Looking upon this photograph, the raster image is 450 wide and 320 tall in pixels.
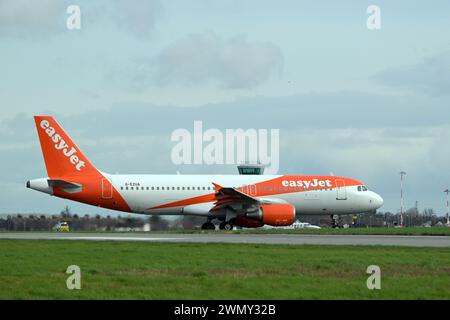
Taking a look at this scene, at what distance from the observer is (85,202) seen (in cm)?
5353

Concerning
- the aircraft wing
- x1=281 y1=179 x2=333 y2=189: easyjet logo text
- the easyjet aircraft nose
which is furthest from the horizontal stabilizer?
the easyjet aircraft nose

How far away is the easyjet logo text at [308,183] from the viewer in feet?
182

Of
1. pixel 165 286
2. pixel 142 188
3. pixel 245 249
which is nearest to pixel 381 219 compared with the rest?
pixel 142 188

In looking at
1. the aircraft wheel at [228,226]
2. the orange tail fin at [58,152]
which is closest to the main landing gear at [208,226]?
the aircraft wheel at [228,226]

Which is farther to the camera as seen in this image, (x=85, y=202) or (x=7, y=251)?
(x=85, y=202)

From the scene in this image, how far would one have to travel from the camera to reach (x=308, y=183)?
5616 centimetres

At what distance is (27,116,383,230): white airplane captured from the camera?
52.4m

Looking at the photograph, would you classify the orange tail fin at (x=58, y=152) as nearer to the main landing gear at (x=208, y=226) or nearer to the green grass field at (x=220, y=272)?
the main landing gear at (x=208, y=226)

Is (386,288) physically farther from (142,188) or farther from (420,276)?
(142,188)

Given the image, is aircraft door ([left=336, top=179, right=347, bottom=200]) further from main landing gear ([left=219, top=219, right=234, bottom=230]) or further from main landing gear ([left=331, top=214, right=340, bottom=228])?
main landing gear ([left=219, top=219, right=234, bottom=230])

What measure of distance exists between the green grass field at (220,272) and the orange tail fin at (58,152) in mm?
21895

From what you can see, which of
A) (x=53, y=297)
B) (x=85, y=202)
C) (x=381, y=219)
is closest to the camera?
(x=53, y=297)

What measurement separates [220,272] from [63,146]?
3324 cm
